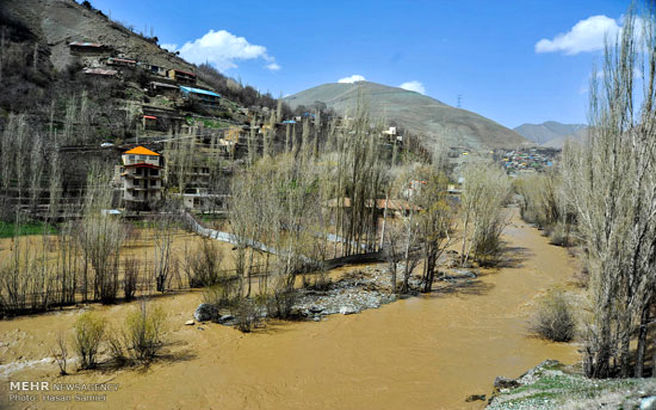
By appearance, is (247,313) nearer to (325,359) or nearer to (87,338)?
(325,359)

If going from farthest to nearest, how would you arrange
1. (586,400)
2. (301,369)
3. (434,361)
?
(434,361) → (301,369) → (586,400)

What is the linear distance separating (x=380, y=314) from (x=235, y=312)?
4.63 metres

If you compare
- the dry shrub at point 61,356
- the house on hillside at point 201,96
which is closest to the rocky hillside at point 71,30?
the house on hillside at point 201,96

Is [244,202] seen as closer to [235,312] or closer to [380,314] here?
[235,312]

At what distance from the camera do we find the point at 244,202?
1132 centimetres

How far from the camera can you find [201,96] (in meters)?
62.9

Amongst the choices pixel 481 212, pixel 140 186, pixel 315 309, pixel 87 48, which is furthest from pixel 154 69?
pixel 315 309

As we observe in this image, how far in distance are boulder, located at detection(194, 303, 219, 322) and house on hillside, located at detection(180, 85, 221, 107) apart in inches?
2311

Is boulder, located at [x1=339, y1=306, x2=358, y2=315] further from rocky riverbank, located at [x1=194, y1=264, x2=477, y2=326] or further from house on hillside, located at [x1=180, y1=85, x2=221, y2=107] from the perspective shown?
house on hillside, located at [x1=180, y1=85, x2=221, y2=107]

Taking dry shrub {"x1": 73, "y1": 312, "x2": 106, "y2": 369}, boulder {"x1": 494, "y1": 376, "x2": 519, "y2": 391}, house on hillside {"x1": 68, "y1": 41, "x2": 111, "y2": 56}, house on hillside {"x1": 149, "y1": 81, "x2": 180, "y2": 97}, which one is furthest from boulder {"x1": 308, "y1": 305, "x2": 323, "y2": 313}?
house on hillside {"x1": 68, "y1": 41, "x2": 111, "y2": 56}

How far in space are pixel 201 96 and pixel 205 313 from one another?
61.7m

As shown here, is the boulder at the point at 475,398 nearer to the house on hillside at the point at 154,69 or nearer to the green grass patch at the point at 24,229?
the green grass patch at the point at 24,229

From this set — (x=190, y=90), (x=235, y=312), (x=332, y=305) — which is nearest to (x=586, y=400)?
(x=332, y=305)

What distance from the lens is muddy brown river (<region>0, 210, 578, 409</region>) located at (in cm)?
649
